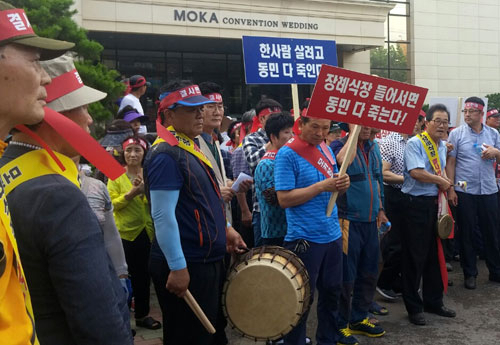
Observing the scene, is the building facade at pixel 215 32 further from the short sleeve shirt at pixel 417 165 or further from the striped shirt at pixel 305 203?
the striped shirt at pixel 305 203

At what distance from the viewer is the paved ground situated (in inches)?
182

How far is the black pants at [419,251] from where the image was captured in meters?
5.13

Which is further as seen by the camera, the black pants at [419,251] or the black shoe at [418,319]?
the black pants at [419,251]

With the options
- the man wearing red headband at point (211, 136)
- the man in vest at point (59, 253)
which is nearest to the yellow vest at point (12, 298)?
the man in vest at point (59, 253)

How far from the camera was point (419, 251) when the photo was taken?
513cm

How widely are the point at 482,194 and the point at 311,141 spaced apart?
3.55 metres

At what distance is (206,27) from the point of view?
61.5ft

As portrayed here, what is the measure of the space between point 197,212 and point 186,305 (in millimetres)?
569

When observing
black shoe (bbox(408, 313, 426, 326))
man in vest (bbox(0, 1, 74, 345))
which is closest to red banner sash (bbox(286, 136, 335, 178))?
black shoe (bbox(408, 313, 426, 326))

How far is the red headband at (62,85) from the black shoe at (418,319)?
4137 millimetres

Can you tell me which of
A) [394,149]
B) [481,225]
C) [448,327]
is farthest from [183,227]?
[481,225]

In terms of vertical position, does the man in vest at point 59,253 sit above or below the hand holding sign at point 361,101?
below

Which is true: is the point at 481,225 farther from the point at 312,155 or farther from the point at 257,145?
the point at 312,155

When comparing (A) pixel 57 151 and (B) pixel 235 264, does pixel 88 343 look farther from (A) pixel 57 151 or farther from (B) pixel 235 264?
(B) pixel 235 264
